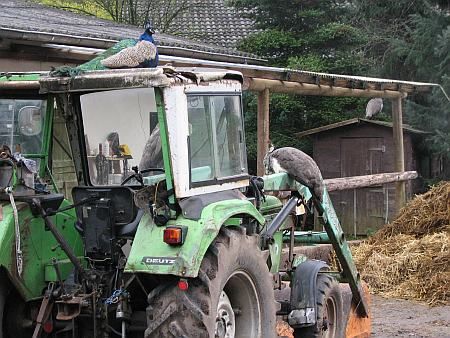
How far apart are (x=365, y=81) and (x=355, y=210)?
6.52 metres

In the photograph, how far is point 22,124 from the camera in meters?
5.68

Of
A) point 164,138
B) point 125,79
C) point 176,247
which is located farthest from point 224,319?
point 125,79

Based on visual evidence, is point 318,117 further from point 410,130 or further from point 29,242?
point 29,242

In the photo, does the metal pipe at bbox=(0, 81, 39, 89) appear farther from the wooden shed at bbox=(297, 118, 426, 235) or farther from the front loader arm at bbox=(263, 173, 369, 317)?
the wooden shed at bbox=(297, 118, 426, 235)

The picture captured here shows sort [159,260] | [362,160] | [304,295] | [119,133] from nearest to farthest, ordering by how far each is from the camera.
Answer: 1. [159,260]
2. [119,133]
3. [304,295]
4. [362,160]

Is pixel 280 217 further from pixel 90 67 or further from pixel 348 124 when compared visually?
pixel 348 124

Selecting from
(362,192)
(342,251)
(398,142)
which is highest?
(398,142)

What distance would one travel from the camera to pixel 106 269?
16.9 feet

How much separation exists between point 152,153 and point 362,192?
14072mm

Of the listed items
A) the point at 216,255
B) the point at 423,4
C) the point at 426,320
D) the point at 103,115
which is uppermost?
the point at 423,4

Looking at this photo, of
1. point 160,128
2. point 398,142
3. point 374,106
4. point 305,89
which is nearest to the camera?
point 160,128

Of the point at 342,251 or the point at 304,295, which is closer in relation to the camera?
the point at 304,295

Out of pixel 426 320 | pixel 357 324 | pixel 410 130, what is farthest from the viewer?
pixel 410 130

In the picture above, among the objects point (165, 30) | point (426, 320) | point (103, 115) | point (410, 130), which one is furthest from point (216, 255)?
point (165, 30)
